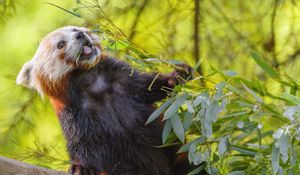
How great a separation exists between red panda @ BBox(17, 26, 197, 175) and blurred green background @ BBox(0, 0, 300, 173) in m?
0.39

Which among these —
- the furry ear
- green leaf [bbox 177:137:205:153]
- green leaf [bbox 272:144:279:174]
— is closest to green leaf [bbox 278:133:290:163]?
green leaf [bbox 272:144:279:174]

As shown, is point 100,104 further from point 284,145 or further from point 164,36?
point 284,145

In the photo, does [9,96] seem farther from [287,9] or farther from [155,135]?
[287,9]

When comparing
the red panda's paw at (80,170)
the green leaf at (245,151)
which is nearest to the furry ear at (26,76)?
the red panda's paw at (80,170)

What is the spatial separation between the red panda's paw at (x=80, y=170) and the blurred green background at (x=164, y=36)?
25.9 inches

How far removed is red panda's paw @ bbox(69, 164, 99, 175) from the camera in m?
3.36

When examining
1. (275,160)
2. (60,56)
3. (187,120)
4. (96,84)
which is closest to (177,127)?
(187,120)

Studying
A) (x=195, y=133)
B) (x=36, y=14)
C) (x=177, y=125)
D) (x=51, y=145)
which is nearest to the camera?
(x=177, y=125)

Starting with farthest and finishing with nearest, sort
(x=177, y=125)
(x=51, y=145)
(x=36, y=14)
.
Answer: (x=36, y=14) → (x=51, y=145) → (x=177, y=125)

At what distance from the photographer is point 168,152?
3588 millimetres

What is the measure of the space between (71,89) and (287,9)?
150cm

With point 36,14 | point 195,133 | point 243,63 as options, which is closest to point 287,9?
point 243,63

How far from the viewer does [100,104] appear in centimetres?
361

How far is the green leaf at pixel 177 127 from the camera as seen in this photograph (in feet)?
10.3
